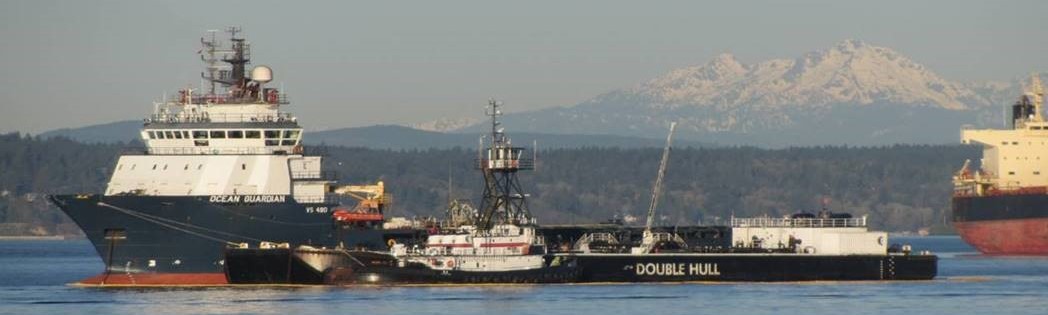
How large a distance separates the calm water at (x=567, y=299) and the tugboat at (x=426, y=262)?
808 mm

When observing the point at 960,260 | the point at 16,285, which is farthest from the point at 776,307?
the point at 960,260

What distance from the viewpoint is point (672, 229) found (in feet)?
332

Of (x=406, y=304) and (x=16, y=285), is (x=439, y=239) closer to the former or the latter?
(x=406, y=304)

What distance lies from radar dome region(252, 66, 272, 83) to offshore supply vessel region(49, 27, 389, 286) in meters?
0.04

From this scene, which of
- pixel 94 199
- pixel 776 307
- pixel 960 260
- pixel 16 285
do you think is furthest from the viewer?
pixel 960 260

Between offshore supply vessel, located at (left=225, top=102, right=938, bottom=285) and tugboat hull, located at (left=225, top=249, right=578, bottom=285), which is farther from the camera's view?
offshore supply vessel, located at (left=225, top=102, right=938, bottom=285)

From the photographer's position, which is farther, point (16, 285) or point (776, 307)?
point (16, 285)

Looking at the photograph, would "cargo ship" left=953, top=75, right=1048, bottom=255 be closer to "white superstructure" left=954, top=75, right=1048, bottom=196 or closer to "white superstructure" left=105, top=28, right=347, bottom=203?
"white superstructure" left=954, top=75, right=1048, bottom=196

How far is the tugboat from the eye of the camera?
94.3 metres

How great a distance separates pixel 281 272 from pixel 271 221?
3.24 meters

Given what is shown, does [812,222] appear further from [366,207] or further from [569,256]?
[366,207]

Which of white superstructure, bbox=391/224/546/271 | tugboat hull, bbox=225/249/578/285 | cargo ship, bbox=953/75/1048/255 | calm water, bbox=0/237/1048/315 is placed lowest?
calm water, bbox=0/237/1048/315

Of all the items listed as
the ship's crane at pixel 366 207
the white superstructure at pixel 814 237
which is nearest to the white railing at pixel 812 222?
the white superstructure at pixel 814 237

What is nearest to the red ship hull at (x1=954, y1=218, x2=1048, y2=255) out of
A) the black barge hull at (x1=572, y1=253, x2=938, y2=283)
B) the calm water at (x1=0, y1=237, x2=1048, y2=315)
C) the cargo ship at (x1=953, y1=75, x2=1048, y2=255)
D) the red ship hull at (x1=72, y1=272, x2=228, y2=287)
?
the cargo ship at (x1=953, y1=75, x2=1048, y2=255)
